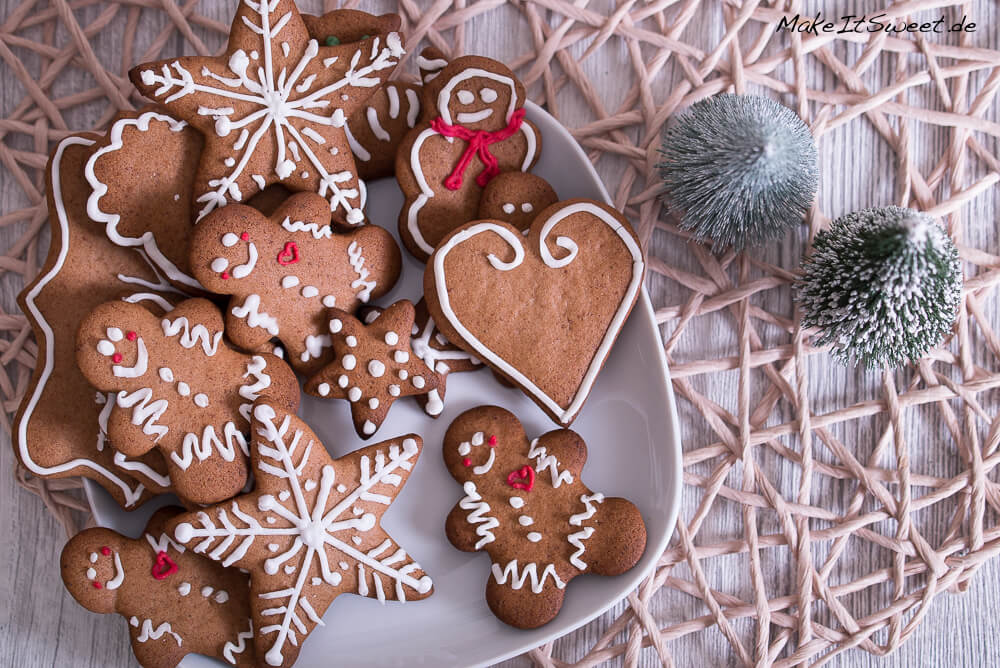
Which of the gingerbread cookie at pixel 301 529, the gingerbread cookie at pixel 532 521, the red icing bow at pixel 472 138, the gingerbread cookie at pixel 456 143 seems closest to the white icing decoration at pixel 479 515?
the gingerbread cookie at pixel 532 521

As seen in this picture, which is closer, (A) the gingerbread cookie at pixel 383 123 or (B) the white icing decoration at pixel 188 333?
(B) the white icing decoration at pixel 188 333

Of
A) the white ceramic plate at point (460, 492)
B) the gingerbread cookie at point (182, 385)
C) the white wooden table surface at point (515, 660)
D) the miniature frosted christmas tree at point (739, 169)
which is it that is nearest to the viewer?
the miniature frosted christmas tree at point (739, 169)

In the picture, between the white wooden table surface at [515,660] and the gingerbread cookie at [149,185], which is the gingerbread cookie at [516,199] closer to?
the white wooden table surface at [515,660]

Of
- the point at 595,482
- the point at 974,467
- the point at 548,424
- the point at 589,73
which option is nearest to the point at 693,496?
the point at 595,482

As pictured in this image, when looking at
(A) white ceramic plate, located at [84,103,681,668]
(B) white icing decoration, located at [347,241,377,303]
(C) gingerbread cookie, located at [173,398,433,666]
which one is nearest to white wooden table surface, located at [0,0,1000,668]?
(A) white ceramic plate, located at [84,103,681,668]

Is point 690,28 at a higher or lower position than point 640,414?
higher

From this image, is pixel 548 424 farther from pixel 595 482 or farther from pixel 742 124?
pixel 742 124

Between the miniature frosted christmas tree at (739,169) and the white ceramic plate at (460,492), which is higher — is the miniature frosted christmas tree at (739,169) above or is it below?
above
